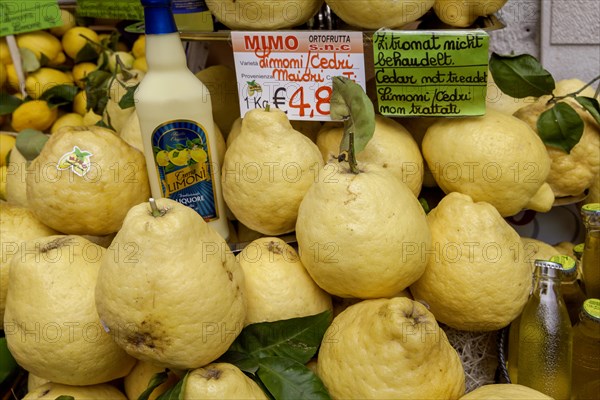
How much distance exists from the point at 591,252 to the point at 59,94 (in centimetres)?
200

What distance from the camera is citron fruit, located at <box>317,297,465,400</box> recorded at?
3.08 feet

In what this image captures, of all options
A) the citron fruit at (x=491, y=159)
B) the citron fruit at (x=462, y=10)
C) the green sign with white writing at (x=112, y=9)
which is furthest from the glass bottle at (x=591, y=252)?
the green sign with white writing at (x=112, y=9)

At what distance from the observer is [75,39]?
2496mm

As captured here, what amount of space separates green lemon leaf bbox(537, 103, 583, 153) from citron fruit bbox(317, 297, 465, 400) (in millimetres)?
608

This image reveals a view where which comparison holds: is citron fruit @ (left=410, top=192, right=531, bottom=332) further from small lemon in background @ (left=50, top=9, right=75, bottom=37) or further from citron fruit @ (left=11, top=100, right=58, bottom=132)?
small lemon in background @ (left=50, top=9, right=75, bottom=37)

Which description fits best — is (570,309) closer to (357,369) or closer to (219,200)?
(357,369)

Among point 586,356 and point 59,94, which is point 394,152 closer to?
point 586,356

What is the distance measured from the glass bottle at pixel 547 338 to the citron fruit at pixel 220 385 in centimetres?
53

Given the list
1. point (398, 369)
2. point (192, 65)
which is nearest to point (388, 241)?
point (398, 369)

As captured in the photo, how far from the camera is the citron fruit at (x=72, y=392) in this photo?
108 centimetres

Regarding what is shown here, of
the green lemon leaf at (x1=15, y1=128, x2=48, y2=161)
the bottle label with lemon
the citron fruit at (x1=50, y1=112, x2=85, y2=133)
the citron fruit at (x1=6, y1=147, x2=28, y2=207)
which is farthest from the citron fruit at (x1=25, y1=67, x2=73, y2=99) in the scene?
the bottle label with lemon

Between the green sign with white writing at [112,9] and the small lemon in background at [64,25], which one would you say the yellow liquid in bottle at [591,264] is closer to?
the green sign with white writing at [112,9]

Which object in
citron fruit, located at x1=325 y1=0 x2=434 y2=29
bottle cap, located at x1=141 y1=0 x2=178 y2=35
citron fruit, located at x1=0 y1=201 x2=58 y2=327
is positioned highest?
bottle cap, located at x1=141 y1=0 x2=178 y2=35

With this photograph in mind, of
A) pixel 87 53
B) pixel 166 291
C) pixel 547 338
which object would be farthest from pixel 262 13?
pixel 87 53
